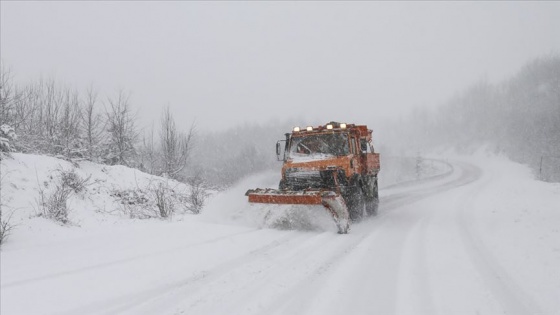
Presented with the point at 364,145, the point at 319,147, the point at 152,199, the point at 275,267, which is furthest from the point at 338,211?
the point at 152,199

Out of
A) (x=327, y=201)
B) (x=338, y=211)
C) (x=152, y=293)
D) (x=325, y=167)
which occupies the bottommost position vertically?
(x=152, y=293)

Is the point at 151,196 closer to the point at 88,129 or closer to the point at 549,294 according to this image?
the point at 549,294

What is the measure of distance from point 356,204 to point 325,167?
1.25 m

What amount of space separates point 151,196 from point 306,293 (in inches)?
397

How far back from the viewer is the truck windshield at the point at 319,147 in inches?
348

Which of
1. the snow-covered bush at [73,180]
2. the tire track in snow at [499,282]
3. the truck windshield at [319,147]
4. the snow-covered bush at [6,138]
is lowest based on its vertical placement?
the tire track in snow at [499,282]

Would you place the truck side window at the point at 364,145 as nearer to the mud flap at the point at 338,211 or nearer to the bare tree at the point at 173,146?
the mud flap at the point at 338,211

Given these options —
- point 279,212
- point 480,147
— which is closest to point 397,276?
point 279,212

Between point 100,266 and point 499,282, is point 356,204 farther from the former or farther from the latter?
point 100,266

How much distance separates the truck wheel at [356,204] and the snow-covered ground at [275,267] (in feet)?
1.24

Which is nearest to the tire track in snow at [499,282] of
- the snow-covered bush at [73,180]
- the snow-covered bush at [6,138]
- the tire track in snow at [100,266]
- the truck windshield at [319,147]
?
the truck windshield at [319,147]

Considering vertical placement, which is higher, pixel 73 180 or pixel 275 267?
pixel 73 180

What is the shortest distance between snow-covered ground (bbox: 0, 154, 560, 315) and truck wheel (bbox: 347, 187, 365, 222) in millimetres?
378

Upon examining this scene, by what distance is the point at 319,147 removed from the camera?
29.6ft
